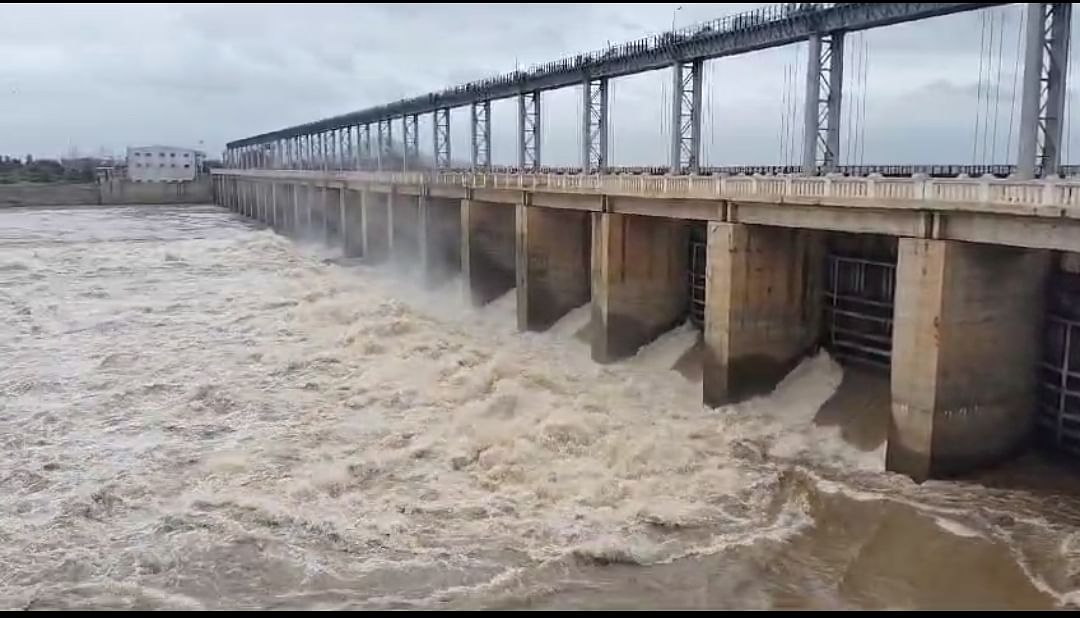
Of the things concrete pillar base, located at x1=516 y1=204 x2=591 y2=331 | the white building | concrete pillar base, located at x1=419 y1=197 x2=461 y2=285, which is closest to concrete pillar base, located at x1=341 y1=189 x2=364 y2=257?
concrete pillar base, located at x1=419 y1=197 x2=461 y2=285

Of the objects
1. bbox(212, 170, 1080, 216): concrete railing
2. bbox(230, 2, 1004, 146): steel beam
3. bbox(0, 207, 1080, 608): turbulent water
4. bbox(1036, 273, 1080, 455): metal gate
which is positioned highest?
bbox(230, 2, 1004, 146): steel beam

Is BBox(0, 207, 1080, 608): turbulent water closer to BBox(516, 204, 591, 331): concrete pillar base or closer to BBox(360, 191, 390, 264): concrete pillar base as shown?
BBox(516, 204, 591, 331): concrete pillar base

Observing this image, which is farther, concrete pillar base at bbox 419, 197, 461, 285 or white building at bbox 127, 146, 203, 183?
white building at bbox 127, 146, 203, 183

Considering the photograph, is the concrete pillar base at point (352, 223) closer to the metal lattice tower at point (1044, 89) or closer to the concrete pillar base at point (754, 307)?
the concrete pillar base at point (754, 307)

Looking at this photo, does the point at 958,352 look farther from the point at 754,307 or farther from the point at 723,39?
the point at 723,39

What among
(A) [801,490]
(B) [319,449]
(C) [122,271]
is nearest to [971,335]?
(A) [801,490]

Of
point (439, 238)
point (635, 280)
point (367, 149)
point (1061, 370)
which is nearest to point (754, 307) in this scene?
point (635, 280)

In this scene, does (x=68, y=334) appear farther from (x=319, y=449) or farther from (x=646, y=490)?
(x=646, y=490)
